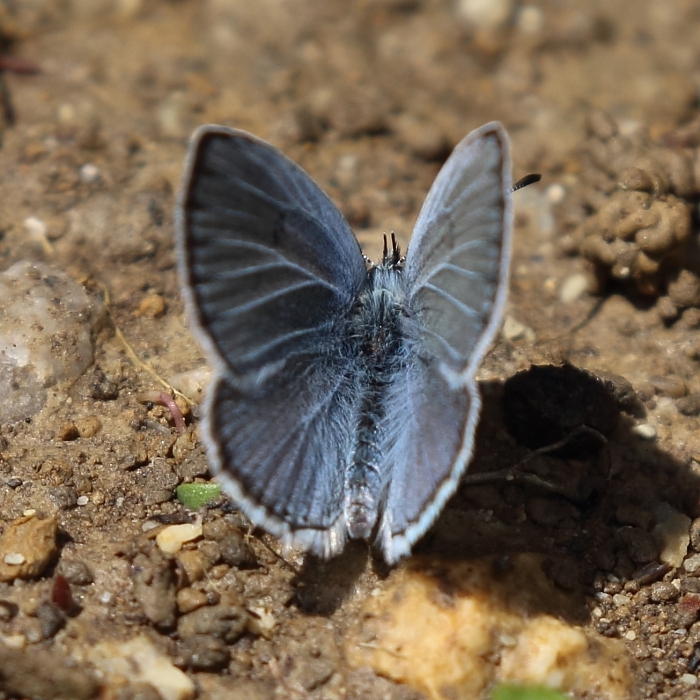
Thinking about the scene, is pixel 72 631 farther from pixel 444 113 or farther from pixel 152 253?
pixel 444 113

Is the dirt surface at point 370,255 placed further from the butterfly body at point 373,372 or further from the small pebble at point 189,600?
the butterfly body at point 373,372

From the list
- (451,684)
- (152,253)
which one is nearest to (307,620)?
(451,684)

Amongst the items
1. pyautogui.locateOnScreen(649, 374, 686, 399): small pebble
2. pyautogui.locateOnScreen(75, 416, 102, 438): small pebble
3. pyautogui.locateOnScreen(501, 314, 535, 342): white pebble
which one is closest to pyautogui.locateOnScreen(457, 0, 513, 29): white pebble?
pyautogui.locateOnScreen(501, 314, 535, 342): white pebble

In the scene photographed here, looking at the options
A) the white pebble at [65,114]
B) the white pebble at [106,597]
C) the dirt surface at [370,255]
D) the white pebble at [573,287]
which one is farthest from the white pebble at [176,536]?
the white pebble at [65,114]

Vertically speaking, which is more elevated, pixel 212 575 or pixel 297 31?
pixel 297 31

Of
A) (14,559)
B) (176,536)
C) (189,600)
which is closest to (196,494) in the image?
(176,536)

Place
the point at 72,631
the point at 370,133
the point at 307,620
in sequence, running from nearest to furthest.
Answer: the point at 72,631
the point at 307,620
the point at 370,133

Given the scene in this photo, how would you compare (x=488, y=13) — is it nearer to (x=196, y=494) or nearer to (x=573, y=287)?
(x=573, y=287)
